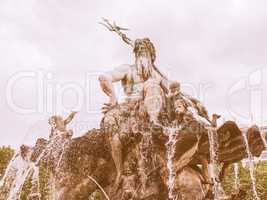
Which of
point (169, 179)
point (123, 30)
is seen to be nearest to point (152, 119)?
point (169, 179)

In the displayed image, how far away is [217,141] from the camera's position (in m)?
9.40

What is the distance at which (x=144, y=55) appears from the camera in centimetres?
1041

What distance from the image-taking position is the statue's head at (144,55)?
1027 centimetres

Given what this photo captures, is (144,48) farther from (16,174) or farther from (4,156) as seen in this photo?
(4,156)

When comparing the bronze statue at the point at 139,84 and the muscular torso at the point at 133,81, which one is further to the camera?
the muscular torso at the point at 133,81

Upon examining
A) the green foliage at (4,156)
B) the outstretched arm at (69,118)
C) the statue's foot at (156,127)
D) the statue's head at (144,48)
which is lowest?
the green foliage at (4,156)

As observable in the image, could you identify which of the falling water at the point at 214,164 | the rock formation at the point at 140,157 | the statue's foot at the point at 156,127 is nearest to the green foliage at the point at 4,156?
the rock formation at the point at 140,157

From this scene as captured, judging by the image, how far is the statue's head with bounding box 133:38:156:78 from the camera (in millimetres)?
10273

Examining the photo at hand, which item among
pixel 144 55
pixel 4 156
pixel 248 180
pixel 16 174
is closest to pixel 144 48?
pixel 144 55

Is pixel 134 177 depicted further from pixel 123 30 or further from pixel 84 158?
pixel 123 30

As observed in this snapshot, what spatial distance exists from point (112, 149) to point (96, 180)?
2.91 feet

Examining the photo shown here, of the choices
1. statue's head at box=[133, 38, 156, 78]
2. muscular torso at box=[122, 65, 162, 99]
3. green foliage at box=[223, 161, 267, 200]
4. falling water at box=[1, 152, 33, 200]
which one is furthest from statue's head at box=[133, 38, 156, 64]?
green foliage at box=[223, 161, 267, 200]

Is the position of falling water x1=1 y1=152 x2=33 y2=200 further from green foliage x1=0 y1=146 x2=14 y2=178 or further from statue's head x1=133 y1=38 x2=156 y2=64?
green foliage x1=0 y1=146 x2=14 y2=178

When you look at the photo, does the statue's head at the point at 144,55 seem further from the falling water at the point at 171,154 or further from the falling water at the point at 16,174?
the falling water at the point at 16,174
